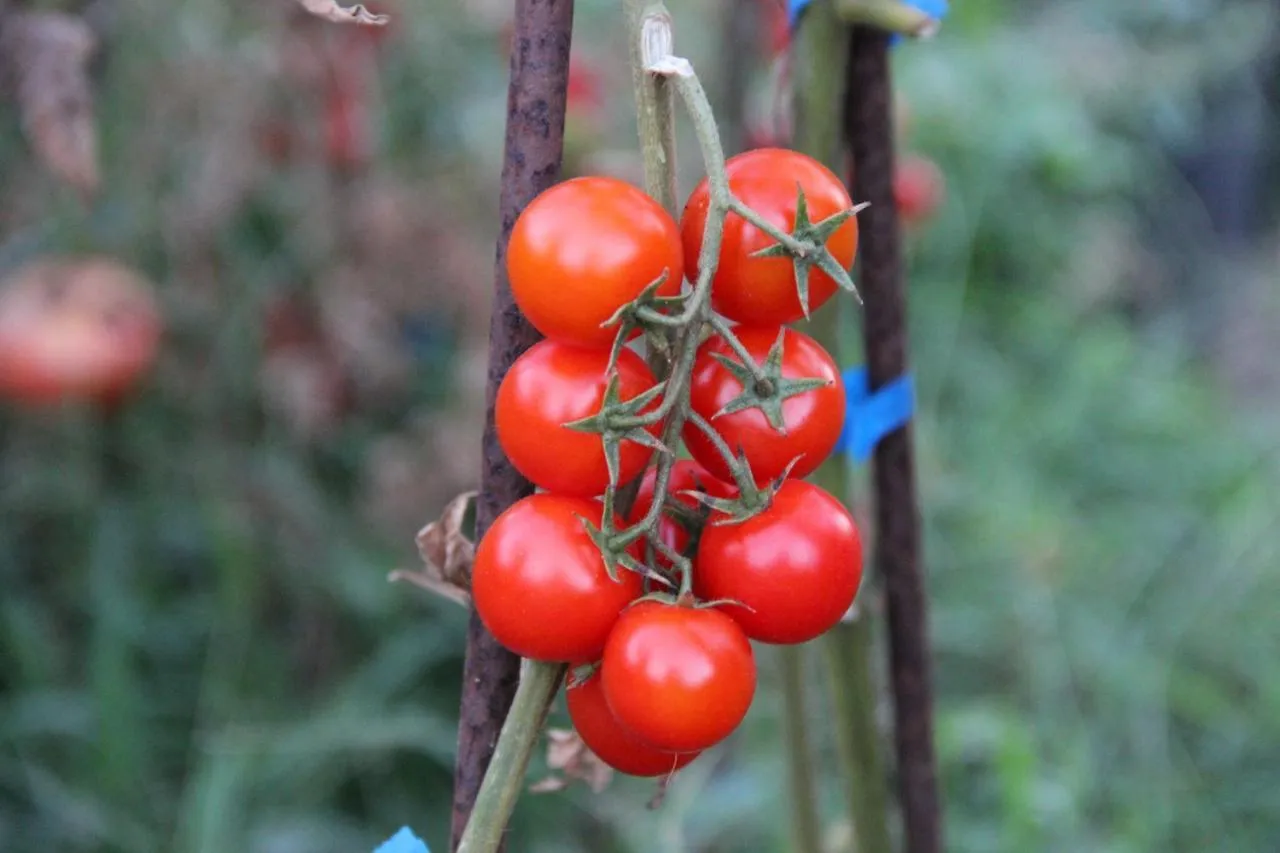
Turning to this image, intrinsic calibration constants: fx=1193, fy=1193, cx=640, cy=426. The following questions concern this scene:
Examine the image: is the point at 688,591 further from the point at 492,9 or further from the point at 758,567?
the point at 492,9

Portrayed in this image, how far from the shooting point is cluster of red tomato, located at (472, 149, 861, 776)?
1.40ft

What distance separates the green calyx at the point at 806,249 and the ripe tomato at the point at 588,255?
37mm

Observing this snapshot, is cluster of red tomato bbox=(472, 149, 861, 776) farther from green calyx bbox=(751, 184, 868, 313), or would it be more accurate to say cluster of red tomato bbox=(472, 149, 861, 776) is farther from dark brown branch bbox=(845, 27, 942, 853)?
dark brown branch bbox=(845, 27, 942, 853)

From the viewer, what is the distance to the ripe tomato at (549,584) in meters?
0.45

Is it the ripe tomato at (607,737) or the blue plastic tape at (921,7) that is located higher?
the blue plastic tape at (921,7)

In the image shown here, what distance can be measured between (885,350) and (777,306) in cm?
43

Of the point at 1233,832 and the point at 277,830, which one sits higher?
the point at 277,830

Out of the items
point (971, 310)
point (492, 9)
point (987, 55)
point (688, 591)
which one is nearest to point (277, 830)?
point (688, 591)

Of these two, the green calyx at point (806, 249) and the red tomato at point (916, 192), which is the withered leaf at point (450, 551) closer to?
the green calyx at point (806, 249)

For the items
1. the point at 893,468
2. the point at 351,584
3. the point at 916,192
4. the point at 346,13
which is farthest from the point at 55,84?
the point at 916,192

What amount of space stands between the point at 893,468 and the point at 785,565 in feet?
1.49

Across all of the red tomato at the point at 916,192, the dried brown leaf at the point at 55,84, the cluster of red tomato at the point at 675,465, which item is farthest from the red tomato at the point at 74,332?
the cluster of red tomato at the point at 675,465

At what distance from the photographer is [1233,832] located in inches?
Result: 66.1

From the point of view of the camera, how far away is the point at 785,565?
459 mm
